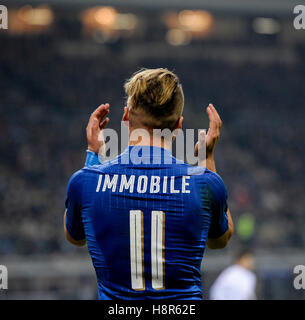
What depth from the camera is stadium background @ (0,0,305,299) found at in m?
14.9

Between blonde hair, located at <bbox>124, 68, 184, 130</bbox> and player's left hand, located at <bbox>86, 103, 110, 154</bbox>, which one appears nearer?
blonde hair, located at <bbox>124, 68, 184, 130</bbox>

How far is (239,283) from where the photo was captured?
6875mm

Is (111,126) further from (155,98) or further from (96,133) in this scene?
(155,98)

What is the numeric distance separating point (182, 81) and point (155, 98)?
1900 cm

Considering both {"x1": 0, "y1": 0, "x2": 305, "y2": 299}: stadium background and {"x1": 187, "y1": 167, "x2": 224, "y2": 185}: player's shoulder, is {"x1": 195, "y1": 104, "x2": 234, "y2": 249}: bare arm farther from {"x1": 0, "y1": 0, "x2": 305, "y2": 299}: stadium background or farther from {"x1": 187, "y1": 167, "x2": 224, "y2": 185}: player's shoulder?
{"x1": 0, "y1": 0, "x2": 305, "y2": 299}: stadium background

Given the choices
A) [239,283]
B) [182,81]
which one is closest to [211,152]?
[239,283]

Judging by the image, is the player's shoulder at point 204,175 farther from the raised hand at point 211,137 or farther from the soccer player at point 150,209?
the raised hand at point 211,137

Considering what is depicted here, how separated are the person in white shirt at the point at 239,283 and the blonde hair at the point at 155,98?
5368 millimetres

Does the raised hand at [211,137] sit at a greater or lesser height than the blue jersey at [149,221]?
greater

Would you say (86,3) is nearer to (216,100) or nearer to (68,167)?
(68,167)

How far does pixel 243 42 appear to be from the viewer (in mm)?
21609

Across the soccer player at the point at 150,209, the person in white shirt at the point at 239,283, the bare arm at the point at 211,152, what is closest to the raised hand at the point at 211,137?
the bare arm at the point at 211,152

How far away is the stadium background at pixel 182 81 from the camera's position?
14914mm

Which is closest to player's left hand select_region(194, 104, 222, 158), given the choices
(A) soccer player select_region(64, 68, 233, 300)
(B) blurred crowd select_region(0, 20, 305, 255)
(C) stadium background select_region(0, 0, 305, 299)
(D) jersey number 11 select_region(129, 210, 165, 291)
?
(A) soccer player select_region(64, 68, 233, 300)
